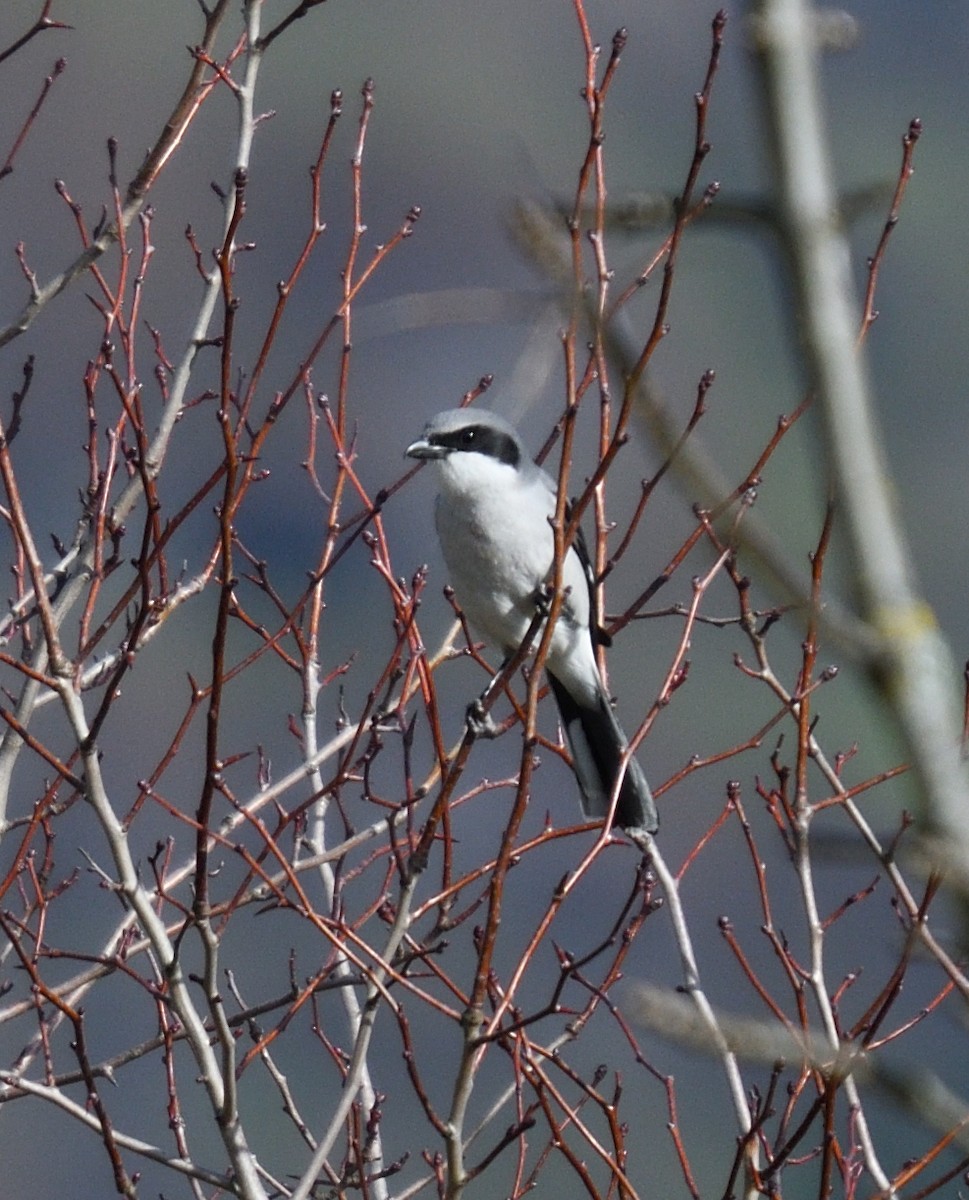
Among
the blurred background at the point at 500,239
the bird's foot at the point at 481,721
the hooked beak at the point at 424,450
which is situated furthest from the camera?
the blurred background at the point at 500,239

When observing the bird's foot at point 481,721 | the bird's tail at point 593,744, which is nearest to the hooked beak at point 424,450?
the bird's tail at point 593,744

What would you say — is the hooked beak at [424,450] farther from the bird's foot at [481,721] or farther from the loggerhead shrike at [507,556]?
the bird's foot at [481,721]

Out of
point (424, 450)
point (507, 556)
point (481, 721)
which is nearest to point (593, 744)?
point (507, 556)

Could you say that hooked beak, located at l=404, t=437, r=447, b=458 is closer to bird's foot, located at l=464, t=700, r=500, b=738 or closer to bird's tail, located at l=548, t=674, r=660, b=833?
bird's tail, located at l=548, t=674, r=660, b=833

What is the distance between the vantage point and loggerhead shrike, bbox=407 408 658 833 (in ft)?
11.9

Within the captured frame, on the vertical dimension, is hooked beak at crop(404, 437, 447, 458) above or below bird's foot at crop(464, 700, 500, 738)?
above

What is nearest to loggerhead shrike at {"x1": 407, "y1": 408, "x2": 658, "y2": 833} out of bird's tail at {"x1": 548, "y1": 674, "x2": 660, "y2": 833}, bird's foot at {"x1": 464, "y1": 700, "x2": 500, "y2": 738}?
bird's tail at {"x1": 548, "y1": 674, "x2": 660, "y2": 833}

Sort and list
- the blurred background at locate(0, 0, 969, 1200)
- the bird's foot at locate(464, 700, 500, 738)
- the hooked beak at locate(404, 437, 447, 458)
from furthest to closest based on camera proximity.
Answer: the blurred background at locate(0, 0, 969, 1200) < the hooked beak at locate(404, 437, 447, 458) < the bird's foot at locate(464, 700, 500, 738)

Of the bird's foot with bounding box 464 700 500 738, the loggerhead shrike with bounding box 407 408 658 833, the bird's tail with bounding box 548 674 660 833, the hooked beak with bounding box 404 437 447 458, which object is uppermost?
the hooked beak with bounding box 404 437 447 458

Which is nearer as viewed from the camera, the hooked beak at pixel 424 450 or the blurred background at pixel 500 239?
the hooked beak at pixel 424 450

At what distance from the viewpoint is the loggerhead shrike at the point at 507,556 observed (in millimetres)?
3621

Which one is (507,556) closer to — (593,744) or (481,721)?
(593,744)

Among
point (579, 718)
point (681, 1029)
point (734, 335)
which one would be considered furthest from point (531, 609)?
point (734, 335)

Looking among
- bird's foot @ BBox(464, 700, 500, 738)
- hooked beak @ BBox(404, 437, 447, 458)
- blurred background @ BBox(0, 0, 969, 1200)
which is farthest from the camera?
blurred background @ BBox(0, 0, 969, 1200)
